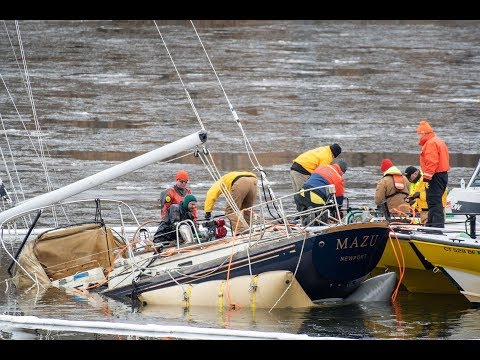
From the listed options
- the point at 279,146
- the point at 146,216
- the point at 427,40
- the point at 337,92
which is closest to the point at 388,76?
the point at 337,92

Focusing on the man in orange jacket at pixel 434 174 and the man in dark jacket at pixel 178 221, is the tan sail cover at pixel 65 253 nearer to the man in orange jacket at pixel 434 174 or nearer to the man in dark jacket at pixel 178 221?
the man in dark jacket at pixel 178 221

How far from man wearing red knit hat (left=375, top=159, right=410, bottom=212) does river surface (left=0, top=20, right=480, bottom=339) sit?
1510 mm

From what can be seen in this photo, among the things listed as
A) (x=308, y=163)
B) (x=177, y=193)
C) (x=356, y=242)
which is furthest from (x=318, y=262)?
(x=177, y=193)

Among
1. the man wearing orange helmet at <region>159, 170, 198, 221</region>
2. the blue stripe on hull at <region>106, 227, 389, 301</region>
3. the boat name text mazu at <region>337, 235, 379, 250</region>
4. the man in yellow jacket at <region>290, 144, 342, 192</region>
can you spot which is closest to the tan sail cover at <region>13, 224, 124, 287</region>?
the man wearing orange helmet at <region>159, 170, 198, 221</region>

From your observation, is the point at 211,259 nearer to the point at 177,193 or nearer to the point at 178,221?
the point at 178,221

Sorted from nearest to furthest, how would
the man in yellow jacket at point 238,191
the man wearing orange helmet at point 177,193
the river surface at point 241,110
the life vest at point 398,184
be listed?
the river surface at point 241,110 → the man in yellow jacket at point 238,191 → the man wearing orange helmet at point 177,193 → the life vest at point 398,184

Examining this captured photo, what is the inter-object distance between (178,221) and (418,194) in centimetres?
337

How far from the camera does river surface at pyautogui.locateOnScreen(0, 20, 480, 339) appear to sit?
46.3 feet

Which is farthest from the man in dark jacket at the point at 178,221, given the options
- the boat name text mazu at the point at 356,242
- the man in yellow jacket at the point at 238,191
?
the boat name text mazu at the point at 356,242

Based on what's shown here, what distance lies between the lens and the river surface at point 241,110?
14125 mm

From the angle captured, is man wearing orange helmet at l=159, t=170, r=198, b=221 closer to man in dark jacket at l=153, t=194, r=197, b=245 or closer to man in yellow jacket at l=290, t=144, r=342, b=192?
man in dark jacket at l=153, t=194, r=197, b=245

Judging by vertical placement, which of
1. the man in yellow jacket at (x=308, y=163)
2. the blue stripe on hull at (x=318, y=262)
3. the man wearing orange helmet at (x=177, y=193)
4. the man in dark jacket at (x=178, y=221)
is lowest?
the blue stripe on hull at (x=318, y=262)

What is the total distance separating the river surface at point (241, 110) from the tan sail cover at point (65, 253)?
0.40m

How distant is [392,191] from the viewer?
16.6 metres
